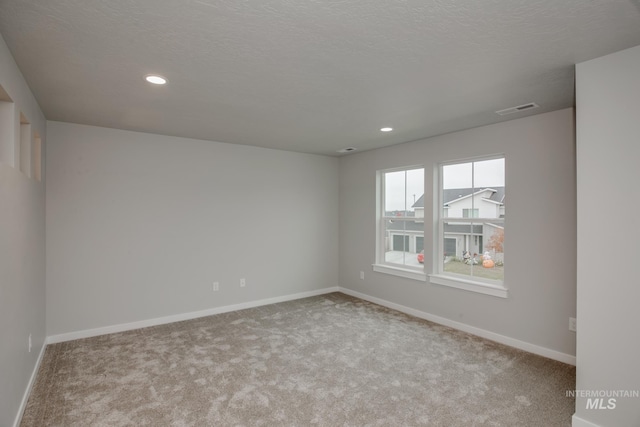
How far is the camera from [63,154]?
3.62 metres

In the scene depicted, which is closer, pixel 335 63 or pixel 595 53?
pixel 595 53

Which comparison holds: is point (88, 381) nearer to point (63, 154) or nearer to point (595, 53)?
point (63, 154)

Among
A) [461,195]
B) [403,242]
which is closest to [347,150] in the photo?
[403,242]

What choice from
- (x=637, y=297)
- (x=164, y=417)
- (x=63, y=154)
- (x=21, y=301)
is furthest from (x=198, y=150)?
(x=637, y=297)

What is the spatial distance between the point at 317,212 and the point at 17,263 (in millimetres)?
3918

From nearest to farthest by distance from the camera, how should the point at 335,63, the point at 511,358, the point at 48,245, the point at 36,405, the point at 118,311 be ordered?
the point at 335,63
the point at 36,405
the point at 511,358
the point at 48,245
the point at 118,311

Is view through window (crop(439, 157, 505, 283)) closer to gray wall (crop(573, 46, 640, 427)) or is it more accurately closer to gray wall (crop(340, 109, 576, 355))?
gray wall (crop(340, 109, 576, 355))

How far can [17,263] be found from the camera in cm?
228

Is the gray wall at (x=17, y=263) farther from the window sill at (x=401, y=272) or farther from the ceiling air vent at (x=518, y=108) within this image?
the window sill at (x=401, y=272)

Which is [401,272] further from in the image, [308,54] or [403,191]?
[308,54]

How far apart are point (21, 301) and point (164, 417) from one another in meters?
1.35

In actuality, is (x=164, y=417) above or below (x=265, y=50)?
below

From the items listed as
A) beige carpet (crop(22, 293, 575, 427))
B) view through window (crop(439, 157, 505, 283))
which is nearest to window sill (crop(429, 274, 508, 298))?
view through window (crop(439, 157, 505, 283))

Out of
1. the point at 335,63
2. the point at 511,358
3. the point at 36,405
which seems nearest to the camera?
the point at 335,63
